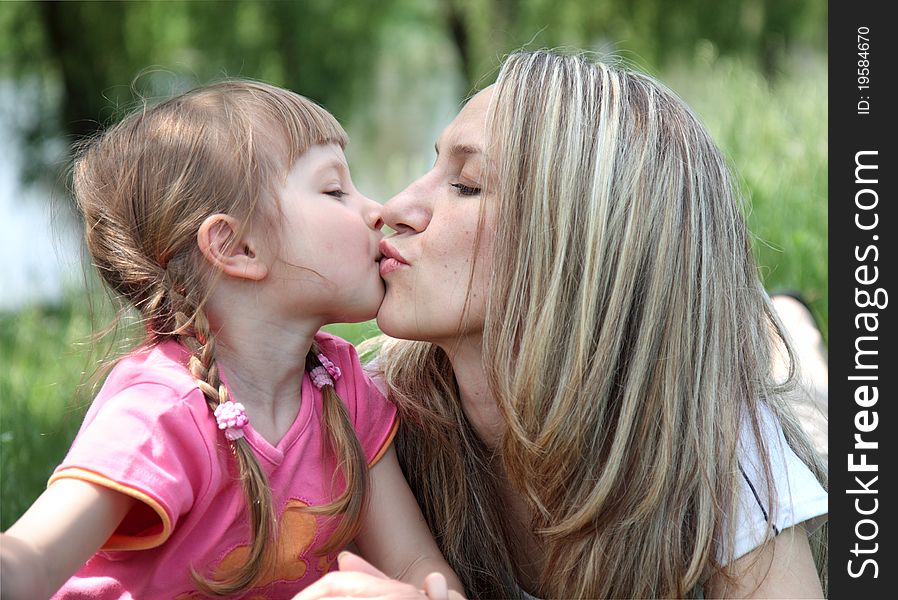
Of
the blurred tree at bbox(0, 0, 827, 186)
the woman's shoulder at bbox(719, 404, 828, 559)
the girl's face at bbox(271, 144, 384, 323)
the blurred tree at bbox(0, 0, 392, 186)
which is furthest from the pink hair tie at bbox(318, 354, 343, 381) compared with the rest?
the blurred tree at bbox(0, 0, 392, 186)

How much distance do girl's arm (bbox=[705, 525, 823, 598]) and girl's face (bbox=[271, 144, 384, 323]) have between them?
818 mm

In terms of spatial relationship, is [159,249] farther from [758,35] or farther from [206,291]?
[758,35]

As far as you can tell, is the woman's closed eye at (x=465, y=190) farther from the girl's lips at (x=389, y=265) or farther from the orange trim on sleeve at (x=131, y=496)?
the orange trim on sleeve at (x=131, y=496)

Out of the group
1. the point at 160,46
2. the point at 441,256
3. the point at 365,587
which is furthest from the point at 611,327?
the point at 160,46

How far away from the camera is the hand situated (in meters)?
1.59

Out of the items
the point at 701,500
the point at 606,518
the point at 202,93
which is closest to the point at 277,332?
the point at 202,93

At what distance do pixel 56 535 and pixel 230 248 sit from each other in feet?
2.01

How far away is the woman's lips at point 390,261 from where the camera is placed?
2023 millimetres

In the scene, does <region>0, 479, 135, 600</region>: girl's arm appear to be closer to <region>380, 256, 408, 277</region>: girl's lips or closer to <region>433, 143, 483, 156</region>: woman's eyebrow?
<region>380, 256, 408, 277</region>: girl's lips

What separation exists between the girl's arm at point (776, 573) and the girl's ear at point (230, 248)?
1004 millimetres

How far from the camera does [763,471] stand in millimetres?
1931

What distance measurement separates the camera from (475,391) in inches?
85.3

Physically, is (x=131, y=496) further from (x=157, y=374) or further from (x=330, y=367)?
(x=330, y=367)

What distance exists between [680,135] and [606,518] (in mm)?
733
